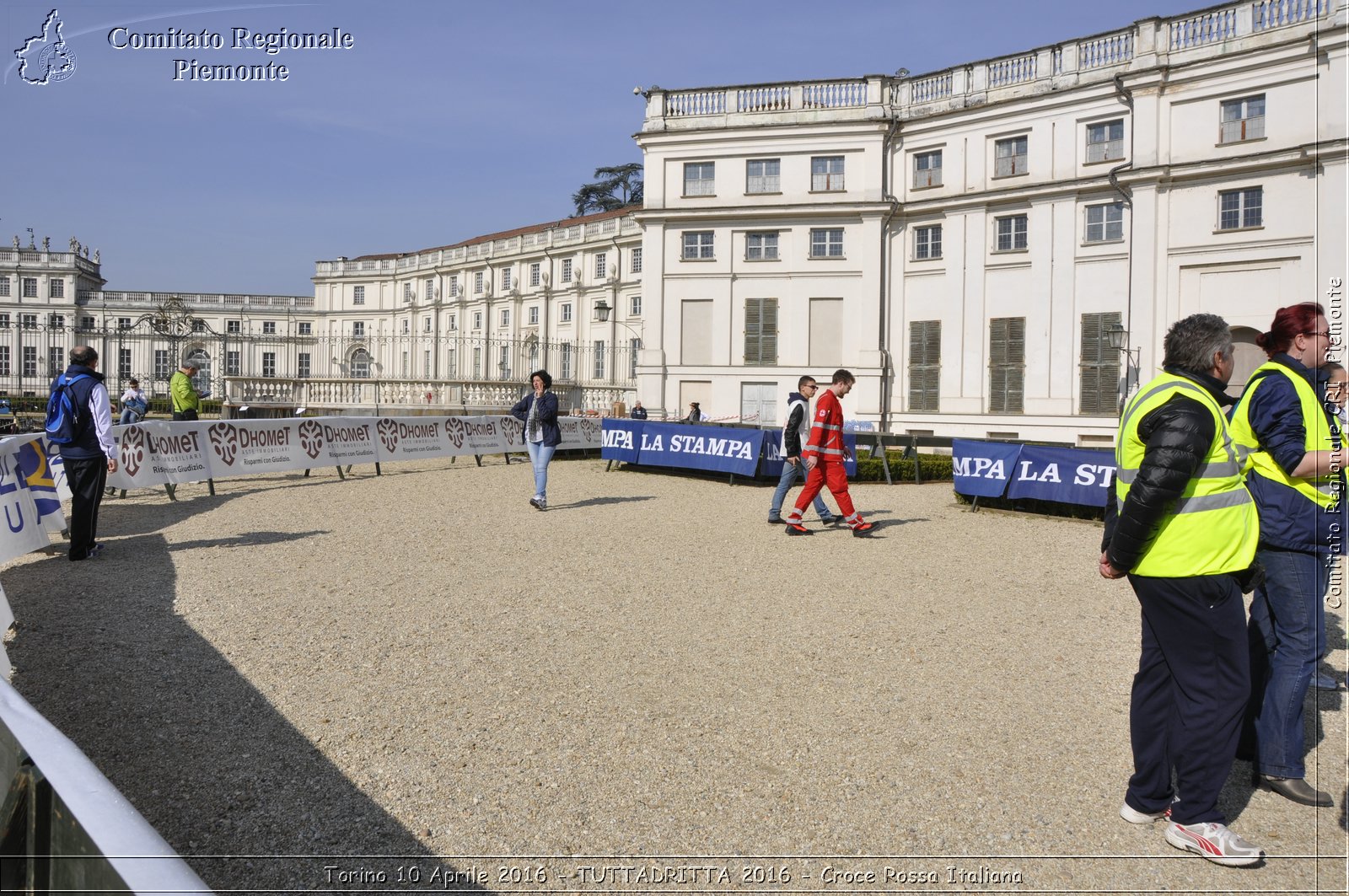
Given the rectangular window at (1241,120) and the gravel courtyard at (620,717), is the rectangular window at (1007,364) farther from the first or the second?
the gravel courtyard at (620,717)

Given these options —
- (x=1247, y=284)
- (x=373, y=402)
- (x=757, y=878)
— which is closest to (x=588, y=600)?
(x=757, y=878)

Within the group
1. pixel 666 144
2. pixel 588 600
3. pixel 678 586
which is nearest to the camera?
pixel 588 600

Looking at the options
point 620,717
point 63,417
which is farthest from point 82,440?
point 620,717

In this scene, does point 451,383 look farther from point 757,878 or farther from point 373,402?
point 757,878

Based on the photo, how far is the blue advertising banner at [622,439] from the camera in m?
19.5

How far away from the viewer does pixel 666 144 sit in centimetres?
3744

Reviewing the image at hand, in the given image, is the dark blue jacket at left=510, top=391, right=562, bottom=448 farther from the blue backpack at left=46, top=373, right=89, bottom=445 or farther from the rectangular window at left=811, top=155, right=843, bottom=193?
the rectangular window at left=811, top=155, right=843, bottom=193

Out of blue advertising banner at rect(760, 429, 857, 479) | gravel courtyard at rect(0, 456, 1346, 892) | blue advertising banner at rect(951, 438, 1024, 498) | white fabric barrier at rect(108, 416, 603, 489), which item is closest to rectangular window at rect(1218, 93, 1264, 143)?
blue advertising banner at rect(760, 429, 857, 479)

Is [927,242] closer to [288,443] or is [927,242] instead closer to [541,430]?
[541,430]

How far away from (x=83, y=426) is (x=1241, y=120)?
32.8 m

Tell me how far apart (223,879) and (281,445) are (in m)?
13.9

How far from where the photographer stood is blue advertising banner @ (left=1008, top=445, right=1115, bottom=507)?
43.1ft

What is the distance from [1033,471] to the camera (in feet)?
45.3

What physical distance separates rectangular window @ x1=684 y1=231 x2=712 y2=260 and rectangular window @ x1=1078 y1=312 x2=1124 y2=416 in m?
14.7
